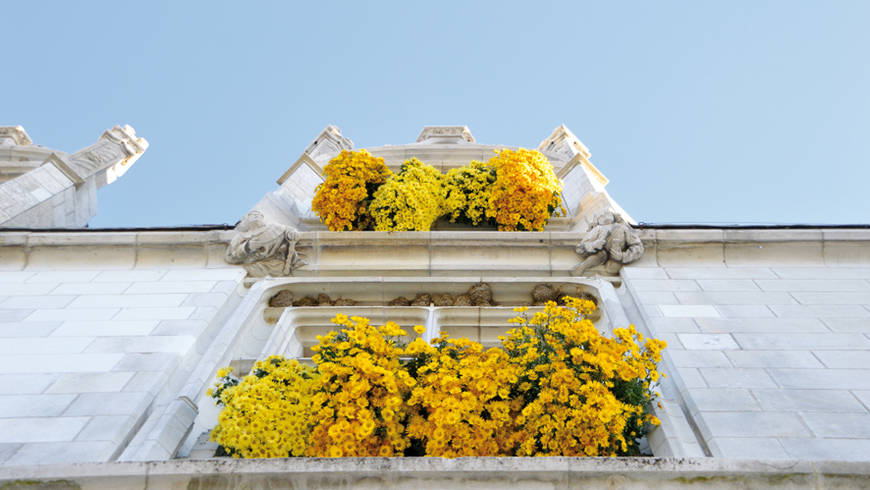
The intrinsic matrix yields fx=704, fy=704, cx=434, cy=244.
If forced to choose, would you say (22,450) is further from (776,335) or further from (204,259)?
(776,335)

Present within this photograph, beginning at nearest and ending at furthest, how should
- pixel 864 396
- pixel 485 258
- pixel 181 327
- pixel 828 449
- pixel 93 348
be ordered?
pixel 828 449, pixel 864 396, pixel 93 348, pixel 181 327, pixel 485 258

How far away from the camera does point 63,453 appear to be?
5012 mm

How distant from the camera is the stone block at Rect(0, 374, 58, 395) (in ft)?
19.2

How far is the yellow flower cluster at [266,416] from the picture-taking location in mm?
4922

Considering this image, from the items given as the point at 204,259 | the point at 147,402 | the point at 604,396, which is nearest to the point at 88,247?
the point at 204,259

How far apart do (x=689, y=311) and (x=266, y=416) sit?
4225 millimetres

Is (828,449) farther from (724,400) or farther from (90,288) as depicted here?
(90,288)

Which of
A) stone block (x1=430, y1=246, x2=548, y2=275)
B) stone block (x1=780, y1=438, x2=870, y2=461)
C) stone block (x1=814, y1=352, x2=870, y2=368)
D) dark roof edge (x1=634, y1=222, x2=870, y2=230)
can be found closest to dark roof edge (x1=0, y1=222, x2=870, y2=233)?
dark roof edge (x1=634, y1=222, x2=870, y2=230)

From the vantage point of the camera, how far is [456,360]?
5.48 meters

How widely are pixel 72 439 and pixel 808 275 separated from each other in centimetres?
739

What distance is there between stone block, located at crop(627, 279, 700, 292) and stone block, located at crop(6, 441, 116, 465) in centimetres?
525

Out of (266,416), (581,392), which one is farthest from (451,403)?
(266,416)

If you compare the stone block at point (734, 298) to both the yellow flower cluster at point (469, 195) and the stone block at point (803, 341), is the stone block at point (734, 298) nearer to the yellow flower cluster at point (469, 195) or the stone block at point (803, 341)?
the stone block at point (803, 341)

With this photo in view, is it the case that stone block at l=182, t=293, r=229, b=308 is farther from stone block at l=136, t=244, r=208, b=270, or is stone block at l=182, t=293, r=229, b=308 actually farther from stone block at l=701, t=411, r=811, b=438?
stone block at l=701, t=411, r=811, b=438
